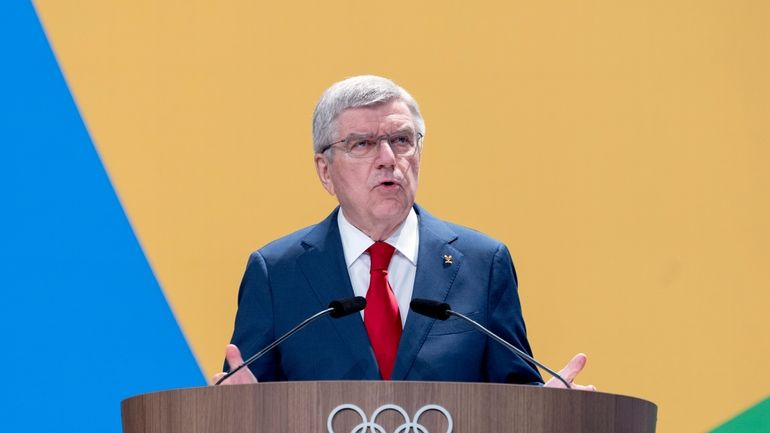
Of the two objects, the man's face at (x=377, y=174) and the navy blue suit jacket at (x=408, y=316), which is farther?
the man's face at (x=377, y=174)

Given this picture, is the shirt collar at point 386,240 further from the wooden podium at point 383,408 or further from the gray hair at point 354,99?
the wooden podium at point 383,408

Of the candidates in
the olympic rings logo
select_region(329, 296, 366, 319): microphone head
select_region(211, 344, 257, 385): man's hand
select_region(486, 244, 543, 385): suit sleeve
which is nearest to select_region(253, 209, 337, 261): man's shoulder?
select_region(486, 244, 543, 385): suit sleeve

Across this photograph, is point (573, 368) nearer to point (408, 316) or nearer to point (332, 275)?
point (408, 316)

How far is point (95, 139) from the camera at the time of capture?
368 cm

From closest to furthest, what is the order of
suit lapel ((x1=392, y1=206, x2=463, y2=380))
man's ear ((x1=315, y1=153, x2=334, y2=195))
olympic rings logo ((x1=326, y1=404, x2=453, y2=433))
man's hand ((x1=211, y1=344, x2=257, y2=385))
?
olympic rings logo ((x1=326, y1=404, x2=453, y2=433))
man's hand ((x1=211, y1=344, x2=257, y2=385))
suit lapel ((x1=392, y1=206, x2=463, y2=380))
man's ear ((x1=315, y1=153, x2=334, y2=195))

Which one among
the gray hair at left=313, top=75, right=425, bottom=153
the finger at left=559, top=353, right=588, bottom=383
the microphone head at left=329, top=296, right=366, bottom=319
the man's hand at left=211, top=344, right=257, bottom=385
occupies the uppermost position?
the gray hair at left=313, top=75, right=425, bottom=153

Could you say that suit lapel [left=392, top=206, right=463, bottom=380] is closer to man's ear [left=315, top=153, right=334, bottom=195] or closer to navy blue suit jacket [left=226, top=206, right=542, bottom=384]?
navy blue suit jacket [left=226, top=206, right=542, bottom=384]

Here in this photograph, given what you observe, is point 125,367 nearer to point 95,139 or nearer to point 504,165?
point 95,139

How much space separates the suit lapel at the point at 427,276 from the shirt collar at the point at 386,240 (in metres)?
0.03

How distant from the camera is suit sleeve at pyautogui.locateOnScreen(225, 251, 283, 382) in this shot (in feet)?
9.63

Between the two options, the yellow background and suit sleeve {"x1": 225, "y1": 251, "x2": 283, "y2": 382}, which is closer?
suit sleeve {"x1": 225, "y1": 251, "x2": 283, "y2": 382}

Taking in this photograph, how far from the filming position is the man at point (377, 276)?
2879mm

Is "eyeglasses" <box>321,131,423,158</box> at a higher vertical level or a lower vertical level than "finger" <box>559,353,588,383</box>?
higher

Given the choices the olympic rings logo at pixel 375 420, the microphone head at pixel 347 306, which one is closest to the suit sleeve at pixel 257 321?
the microphone head at pixel 347 306
